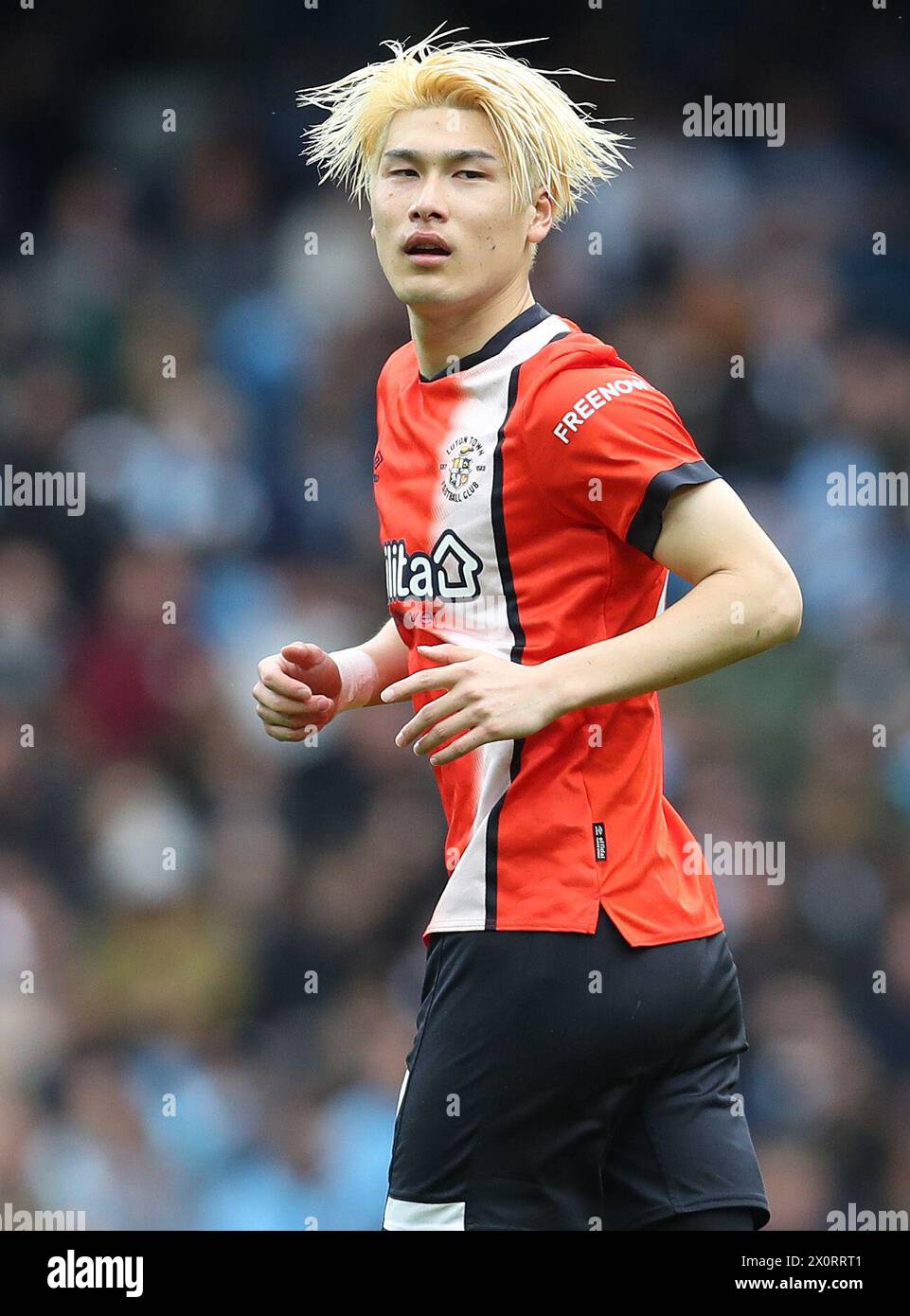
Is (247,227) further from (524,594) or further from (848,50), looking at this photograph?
(524,594)

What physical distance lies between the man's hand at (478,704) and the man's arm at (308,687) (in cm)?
39

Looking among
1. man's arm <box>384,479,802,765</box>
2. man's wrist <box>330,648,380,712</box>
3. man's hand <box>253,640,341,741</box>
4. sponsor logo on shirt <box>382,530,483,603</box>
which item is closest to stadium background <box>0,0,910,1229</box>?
man's wrist <box>330,648,380,712</box>

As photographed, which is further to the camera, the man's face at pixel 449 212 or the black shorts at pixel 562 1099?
the man's face at pixel 449 212

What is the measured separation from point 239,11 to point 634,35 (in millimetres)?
1608

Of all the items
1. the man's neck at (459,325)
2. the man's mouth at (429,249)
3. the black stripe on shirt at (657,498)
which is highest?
the man's mouth at (429,249)

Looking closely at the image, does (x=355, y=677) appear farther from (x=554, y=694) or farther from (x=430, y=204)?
(x=430, y=204)

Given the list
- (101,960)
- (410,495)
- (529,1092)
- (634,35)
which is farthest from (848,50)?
(529,1092)

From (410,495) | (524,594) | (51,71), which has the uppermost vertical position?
(51,71)

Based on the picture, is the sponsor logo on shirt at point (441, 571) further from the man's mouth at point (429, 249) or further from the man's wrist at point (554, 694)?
the man's mouth at point (429, 249)

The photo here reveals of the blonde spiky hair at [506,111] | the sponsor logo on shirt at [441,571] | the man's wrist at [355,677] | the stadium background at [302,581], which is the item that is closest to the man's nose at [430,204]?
the blonde spiky hair at [506,111]

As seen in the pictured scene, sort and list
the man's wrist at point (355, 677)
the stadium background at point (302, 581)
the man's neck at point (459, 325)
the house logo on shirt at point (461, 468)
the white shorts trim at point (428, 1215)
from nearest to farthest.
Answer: the white shorts trim at point (428, 1215)
the house logo on shirt at point (461, 468)
the man's neck at point (459, 325)
the man's wrist at point (355, 677)
the stadium background at point (302, 581)

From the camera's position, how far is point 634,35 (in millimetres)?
7125

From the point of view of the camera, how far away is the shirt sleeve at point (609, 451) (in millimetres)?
2539

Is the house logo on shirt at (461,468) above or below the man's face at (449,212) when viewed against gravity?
below
